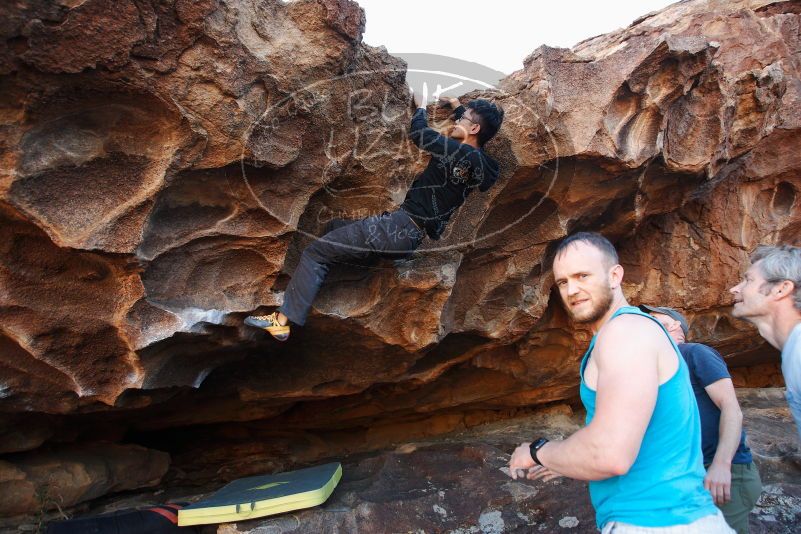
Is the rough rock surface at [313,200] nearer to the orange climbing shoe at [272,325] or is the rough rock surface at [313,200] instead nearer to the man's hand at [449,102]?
the orange climbing shoe at [272,325]

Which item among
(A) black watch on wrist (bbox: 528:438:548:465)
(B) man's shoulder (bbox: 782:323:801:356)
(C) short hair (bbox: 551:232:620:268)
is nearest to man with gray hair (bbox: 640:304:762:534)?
(B) man's shoulder (bbox: 782:323:801:356)

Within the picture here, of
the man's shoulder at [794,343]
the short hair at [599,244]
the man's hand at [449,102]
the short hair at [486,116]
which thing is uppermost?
the man's hand at [449,102]

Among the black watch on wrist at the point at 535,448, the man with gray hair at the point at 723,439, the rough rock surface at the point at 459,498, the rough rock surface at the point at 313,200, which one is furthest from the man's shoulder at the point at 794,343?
the rough rock surface at the point at 459,498

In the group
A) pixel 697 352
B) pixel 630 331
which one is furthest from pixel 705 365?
pixel 630 331

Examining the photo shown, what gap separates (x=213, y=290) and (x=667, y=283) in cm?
331

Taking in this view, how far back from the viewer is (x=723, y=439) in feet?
7.22

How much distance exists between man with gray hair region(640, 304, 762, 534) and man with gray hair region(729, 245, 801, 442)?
28 cm

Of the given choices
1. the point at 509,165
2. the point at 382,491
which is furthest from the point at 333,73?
the point at 382,491

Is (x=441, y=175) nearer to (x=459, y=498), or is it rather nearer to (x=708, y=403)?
(x=708, y=403)

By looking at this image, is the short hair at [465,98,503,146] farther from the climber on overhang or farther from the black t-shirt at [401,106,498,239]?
the black t-shirt at [401,106,498,239]

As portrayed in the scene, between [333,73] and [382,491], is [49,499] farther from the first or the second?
[333,73]

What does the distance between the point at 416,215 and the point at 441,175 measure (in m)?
0.26

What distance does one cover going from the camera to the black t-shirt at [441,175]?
9.67 ft

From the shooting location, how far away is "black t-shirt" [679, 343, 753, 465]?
7.59 ft
